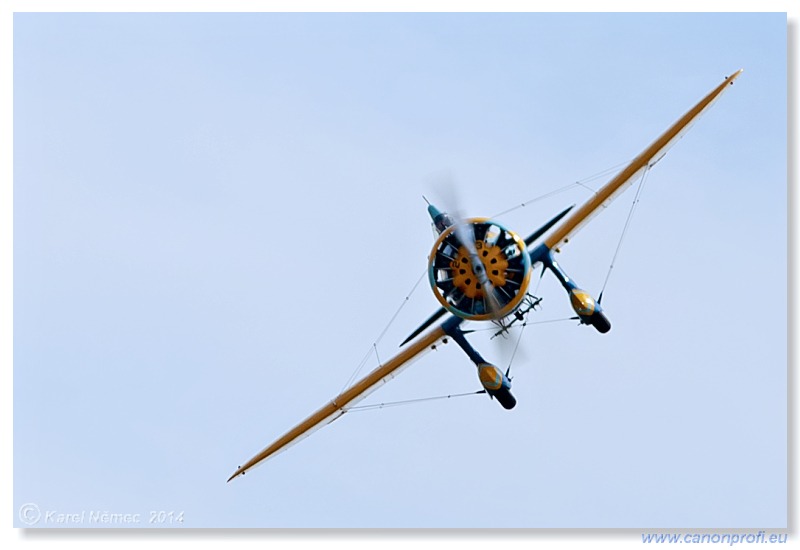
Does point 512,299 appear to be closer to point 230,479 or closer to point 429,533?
point 429,533

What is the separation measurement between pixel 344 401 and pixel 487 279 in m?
7.56

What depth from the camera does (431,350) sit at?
45531 mm

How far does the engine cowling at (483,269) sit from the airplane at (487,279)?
0.08 ft

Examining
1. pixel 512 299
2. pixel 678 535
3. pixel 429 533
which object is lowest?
pixel 678 535

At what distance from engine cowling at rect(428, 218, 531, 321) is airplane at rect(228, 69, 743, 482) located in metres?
0.03

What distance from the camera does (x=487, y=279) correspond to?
135 ft

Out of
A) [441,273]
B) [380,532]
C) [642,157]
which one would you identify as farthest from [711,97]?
[380,532]

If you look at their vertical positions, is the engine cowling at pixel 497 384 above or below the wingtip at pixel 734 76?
below

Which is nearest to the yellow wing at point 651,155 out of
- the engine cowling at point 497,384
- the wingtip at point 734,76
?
the wingtip at point 734,76

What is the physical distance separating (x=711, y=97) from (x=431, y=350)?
34.6ft

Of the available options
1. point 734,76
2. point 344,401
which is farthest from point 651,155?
point 344,401

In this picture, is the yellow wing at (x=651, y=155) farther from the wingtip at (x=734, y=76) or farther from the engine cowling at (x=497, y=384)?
the engine cowling at (x=497, y=384)

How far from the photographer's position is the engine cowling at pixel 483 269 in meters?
41.3

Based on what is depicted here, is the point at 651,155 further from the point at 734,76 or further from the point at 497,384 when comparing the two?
the point at 497,384
